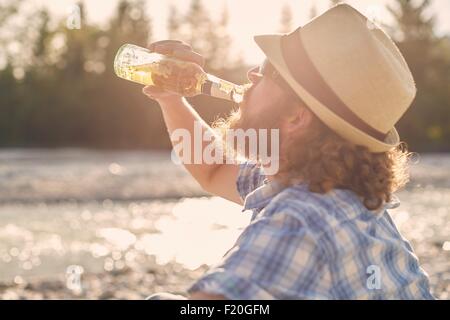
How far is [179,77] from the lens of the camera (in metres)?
2.87

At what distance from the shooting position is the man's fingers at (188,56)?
8.48 feet

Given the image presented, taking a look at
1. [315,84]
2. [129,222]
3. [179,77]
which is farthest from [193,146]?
[129,222]

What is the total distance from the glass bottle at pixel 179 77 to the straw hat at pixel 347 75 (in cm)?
71

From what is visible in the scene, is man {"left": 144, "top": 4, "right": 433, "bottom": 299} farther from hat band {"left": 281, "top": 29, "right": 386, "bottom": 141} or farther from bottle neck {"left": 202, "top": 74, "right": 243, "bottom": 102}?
bottle neck {"left": 202, "top": 74, "right": 243, "bottom": 102}

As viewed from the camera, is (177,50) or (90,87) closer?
(177,50)

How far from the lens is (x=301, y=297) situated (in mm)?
1765

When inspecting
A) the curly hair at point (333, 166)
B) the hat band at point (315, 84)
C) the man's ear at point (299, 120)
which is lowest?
the curly hair at point (333, 166)

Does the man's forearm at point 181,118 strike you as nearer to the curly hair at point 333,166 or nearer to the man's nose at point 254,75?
the man's nose at point 254,75

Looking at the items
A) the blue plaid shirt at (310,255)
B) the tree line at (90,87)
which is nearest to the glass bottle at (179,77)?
the blue plaid shirt at (310,255)

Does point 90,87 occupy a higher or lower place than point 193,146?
higher

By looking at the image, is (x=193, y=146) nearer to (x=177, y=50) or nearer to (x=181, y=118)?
(x=181, y=118)

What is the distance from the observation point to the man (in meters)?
1.75

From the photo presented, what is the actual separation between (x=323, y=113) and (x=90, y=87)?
4485 cm

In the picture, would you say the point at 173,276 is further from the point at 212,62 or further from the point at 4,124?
the point at 212,62
